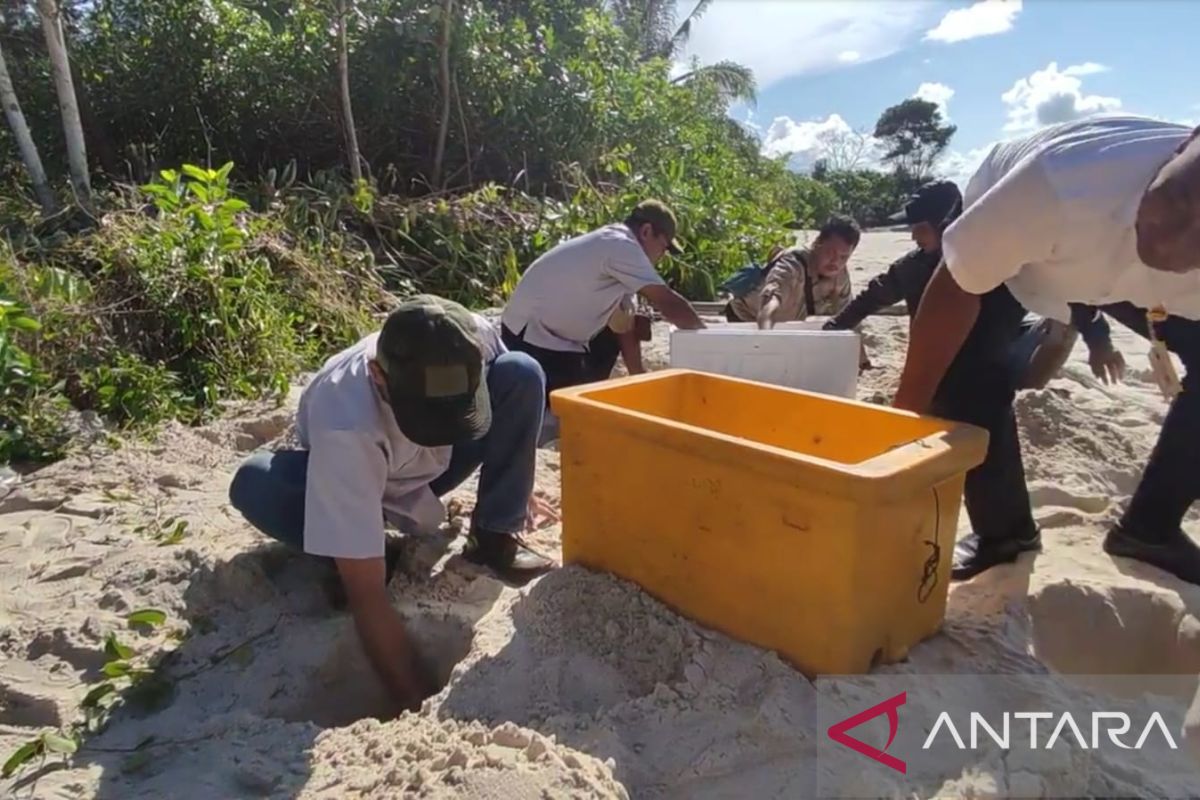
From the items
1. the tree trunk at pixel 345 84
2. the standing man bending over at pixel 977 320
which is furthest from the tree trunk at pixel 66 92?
the standing man bending over at pixel 977 320

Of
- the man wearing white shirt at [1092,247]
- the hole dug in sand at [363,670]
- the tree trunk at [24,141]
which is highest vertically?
the tree trunk at [24,141]

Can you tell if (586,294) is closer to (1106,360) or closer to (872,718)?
(1106,360)

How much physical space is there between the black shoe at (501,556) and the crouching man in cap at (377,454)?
23 mm

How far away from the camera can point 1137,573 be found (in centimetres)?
193

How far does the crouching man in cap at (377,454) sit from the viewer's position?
5.14ft

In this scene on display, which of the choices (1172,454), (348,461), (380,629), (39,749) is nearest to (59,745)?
(39,749)

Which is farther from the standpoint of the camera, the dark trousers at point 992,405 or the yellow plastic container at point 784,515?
the dark trousers at point 992,405

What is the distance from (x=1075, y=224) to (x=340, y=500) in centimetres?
146

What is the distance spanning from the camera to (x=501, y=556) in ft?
6.71

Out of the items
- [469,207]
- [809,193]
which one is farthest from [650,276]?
[809,193]

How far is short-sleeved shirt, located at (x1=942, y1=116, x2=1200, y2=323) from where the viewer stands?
4.76ft

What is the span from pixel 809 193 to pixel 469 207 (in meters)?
14.3

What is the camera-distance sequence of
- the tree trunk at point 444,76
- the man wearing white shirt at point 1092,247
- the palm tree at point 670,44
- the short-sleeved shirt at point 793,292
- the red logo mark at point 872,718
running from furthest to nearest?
1. the palm tree at point 670,44
2. the tree trunk at point 444,76
3. the short-sleeved shirt at point 793,292
4. the man wearing white shirt at point 1092,247
5. the red logo mark at point 872,718

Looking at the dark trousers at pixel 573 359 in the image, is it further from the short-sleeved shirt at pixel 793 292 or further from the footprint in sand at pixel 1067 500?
the footprint in sand at pixel 1067 500
